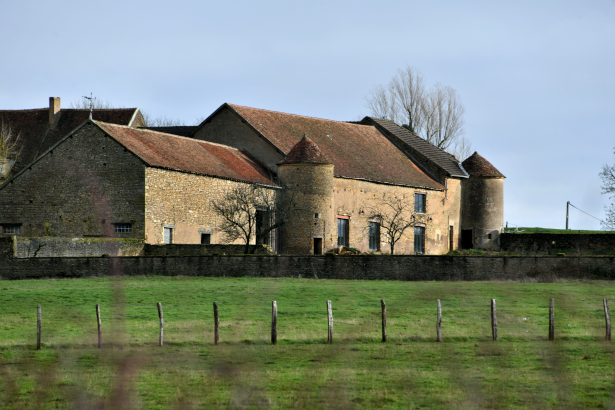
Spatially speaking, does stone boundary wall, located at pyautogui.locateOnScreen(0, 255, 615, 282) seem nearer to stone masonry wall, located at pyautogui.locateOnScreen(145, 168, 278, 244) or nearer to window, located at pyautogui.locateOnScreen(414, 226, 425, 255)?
stone masonry wall, located at pyautogui.locateOnScreen(145, 168, 278, 244)

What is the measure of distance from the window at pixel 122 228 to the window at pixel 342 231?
14.7 m

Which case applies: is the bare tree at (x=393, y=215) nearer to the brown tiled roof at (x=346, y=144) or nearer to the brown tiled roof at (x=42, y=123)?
the brown tiled roof at (x=346, y=144)

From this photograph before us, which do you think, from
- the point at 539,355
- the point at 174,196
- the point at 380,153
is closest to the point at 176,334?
the point at 539,355

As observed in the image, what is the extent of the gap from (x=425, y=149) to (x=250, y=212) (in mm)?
22981

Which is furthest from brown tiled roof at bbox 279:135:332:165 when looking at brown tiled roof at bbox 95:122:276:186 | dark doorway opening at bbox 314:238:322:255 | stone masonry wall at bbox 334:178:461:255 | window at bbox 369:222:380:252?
Answer: window at bbox 369:222:380:252

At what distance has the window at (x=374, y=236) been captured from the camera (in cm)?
5534

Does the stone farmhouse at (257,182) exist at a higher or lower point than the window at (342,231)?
higher

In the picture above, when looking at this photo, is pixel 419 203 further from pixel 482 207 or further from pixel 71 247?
pixel 71 247

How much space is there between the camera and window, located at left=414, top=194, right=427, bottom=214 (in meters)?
59.4

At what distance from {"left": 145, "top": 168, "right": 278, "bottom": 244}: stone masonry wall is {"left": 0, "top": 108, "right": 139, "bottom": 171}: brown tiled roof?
66.7 feet

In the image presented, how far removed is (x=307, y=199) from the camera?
5003 centimetres

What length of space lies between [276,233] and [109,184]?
426 inches

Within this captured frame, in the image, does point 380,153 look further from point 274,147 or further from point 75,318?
point 75,318

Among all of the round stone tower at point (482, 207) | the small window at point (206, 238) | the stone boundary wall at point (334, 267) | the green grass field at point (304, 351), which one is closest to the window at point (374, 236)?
the round stone tower at point (482, 207)
